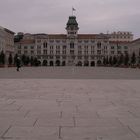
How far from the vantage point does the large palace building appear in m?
147

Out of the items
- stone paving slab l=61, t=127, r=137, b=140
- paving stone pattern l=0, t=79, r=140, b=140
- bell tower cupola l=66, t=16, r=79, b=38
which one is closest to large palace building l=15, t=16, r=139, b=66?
bell tower cupola l=66, t=16, r=79, b=38

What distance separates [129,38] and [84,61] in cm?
3547

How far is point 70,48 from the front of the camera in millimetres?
147625

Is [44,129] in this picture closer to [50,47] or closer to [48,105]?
[48,105]

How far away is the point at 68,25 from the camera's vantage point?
143250 mm

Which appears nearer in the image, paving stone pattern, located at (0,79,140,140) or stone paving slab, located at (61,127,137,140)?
stone paving slab, located at (61,127,137,140)

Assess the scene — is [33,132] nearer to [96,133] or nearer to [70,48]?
[96,133]

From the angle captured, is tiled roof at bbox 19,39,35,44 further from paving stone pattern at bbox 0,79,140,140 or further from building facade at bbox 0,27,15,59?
paving stone pattern at bbox 0,79,140,140

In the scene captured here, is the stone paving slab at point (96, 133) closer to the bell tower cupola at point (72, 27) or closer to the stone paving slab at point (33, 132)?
the stone paving slab at point (33, 132)

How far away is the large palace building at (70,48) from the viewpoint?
147 meters

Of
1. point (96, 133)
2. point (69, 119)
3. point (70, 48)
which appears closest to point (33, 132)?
point (96, 133)

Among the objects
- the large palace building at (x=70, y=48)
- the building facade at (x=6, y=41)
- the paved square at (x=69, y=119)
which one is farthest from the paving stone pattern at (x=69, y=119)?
the large palace building at (x=70, y=48)

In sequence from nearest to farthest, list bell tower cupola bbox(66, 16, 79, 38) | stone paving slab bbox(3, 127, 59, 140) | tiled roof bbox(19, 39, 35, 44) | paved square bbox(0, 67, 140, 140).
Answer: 1. stone paving slab bbox(3, 127, 59, 140)
2. paved square bbox(0, 67, 140, 140)
3. bell tower cupola bbox(66, 16, 79, 38)
4. tiled roof bbox(19, 39, 35, 44)

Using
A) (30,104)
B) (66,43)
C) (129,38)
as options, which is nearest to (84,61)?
(66,43)
